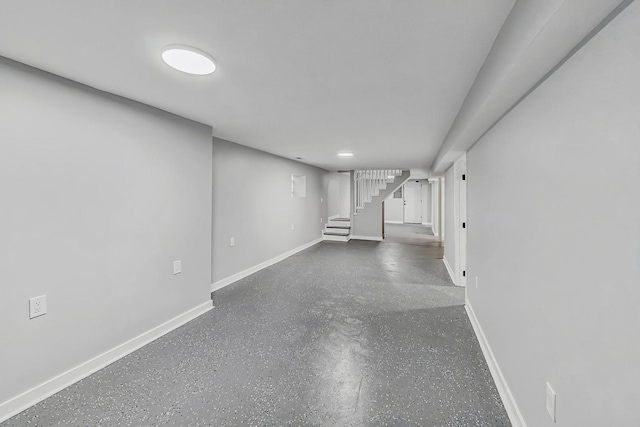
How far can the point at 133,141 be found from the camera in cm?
221

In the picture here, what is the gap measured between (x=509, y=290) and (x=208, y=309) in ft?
9.23

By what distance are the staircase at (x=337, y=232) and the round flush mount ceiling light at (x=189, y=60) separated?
6.32m

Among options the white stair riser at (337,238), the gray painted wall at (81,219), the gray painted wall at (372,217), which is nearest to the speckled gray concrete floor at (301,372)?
Answer: the gray painted wall at (81,219)

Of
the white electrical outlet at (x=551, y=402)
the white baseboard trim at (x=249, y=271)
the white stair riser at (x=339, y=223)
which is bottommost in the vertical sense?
the white baseboard trim at (x=249, y=271)

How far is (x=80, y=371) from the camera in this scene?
1877 millimetres

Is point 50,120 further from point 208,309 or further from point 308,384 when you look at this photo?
point 308,384

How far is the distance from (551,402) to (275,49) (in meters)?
2.01

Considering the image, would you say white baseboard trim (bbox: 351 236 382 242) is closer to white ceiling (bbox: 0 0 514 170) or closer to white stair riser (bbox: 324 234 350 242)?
white stair riser (bbox: 324 234 350 242)

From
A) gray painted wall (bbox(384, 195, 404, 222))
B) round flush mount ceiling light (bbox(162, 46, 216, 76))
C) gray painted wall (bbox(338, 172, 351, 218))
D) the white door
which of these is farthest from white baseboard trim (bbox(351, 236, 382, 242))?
round flush mount ceiling light (bbox(162, 46, 216, 76))

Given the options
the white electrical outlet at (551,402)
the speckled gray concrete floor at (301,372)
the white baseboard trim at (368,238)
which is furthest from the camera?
the white baseboard trim at (368,238)

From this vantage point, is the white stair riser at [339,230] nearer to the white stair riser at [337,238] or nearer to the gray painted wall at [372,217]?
the white stair riser at [337,238]

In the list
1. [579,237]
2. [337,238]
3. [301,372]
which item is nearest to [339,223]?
[337,238]

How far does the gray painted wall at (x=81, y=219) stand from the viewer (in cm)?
158

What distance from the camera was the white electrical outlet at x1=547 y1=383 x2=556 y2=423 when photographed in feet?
3.58
